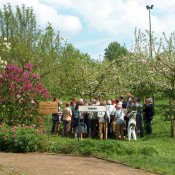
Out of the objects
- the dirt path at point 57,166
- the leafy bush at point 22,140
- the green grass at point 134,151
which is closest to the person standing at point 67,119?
the green grass at point 134,151

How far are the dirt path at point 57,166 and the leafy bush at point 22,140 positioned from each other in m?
0.72

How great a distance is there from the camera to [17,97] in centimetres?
1962

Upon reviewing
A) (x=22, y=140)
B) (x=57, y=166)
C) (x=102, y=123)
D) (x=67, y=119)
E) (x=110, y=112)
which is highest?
(x=110, y=112)

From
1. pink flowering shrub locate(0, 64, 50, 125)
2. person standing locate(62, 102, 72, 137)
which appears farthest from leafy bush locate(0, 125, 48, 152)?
person standing locate(62, 102, 72, 137)

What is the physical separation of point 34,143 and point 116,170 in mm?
4485

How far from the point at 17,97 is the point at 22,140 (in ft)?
14.3

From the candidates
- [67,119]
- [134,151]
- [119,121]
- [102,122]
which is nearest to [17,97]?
[67,119]

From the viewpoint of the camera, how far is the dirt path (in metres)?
11.5

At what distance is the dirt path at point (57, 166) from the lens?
1152 centimetres

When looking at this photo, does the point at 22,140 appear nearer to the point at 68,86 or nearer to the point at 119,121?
the point at 119,121

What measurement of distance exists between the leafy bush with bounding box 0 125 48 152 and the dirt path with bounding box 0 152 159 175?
72cm

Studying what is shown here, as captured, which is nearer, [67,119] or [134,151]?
[134,151]

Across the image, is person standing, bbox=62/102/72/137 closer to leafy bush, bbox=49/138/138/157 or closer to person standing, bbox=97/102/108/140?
person standing, bbox=97/102/108/140

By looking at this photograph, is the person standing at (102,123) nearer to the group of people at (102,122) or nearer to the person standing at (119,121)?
the group of people at (102,122)
